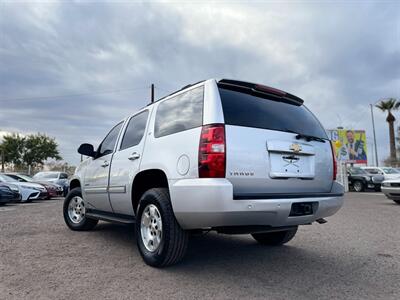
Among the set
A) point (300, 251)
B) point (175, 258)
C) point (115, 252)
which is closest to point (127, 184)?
point (115, 252)

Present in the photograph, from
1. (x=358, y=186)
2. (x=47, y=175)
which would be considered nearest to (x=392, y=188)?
(x=358, y=186)

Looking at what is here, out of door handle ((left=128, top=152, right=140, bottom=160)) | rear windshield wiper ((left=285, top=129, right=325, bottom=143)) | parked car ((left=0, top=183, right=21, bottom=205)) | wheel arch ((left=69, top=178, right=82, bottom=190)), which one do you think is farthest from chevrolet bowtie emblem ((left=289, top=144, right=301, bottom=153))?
parked car ((left=0, top=183, right=21, bottom=205))

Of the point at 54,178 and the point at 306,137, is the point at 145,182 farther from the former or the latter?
the point at 54,178

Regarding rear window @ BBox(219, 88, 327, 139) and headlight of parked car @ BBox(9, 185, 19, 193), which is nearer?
rear window @ BBox(219, 88, 327, 139)

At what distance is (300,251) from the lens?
4660 mm

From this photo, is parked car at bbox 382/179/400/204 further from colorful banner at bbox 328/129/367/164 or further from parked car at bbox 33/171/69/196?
colorful banner at bbox 328/129/367/164

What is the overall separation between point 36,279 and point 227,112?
249 centimetres

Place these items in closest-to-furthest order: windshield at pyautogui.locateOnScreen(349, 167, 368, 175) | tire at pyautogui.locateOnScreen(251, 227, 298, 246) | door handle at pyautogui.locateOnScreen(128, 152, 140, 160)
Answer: door handle at pyautogui.locateOnScreen(128, 152, 140, 160) < tire at pyautogui.locateOnScreen(251, 227, 298, 246) < windshield at pyautogui.locateOnScreen(349, 167, 368, 175)

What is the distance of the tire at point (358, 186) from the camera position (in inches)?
851

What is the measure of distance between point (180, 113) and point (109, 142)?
7.10 ft

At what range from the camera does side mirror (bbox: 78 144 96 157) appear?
564 cm

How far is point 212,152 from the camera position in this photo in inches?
122

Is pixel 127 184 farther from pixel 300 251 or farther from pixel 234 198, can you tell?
pixel 300 251

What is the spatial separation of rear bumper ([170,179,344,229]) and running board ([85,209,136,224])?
4.26 feet
